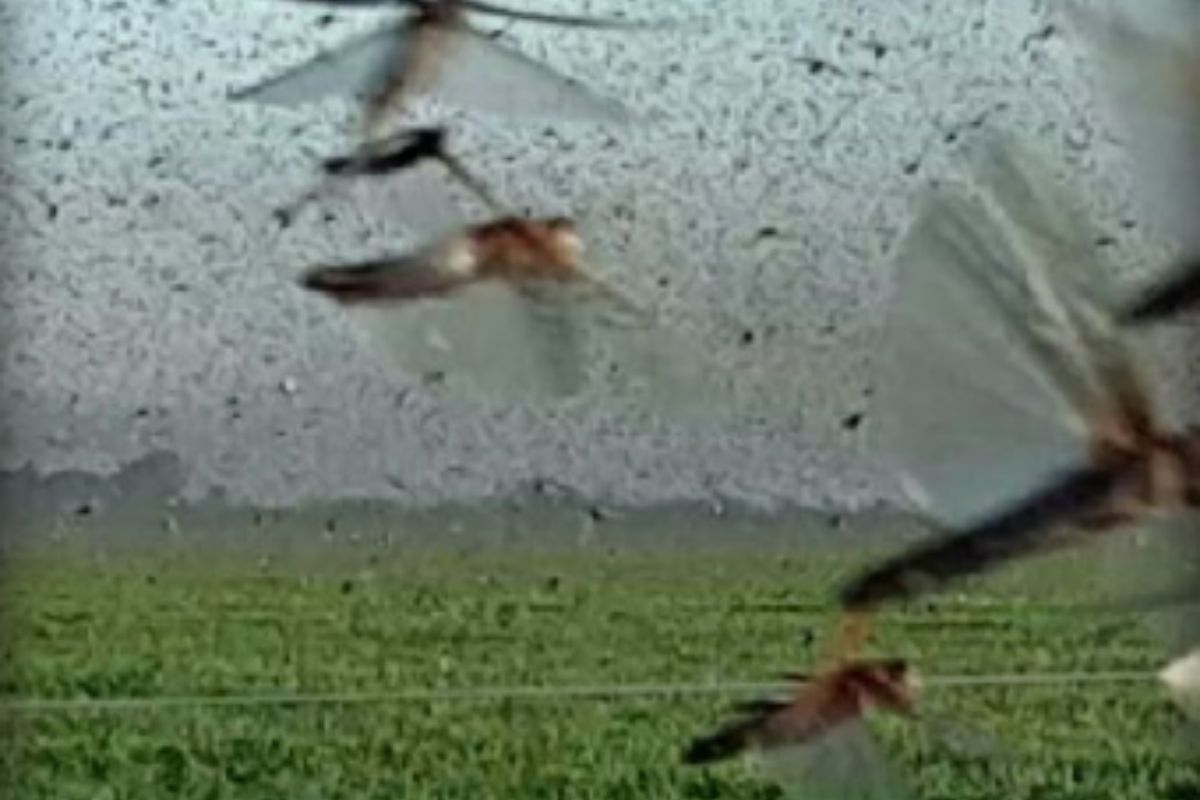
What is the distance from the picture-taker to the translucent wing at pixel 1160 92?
0.48 metres

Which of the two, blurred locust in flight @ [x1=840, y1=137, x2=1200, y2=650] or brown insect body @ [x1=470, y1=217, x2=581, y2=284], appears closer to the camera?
blurred locust in flight @ [x1=840, y1=137, x2=1200, y2=650]

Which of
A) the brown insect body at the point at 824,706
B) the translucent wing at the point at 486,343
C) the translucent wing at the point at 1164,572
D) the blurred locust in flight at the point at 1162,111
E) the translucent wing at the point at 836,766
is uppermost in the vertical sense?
the blurred locust in flight at the point at 1162,111

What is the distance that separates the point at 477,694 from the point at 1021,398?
0.40 meters

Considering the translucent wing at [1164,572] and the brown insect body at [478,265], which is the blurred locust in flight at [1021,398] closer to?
the translucent wing at [1164,572]

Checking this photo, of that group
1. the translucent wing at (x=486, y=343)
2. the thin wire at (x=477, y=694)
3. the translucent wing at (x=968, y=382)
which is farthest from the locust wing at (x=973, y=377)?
the thin wire at (x=477, y=694)

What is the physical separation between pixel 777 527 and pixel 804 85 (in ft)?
0.47

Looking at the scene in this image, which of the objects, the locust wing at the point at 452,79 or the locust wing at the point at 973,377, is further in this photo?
the locust wing at the point at 452,79

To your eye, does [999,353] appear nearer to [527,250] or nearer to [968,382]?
[968,382]

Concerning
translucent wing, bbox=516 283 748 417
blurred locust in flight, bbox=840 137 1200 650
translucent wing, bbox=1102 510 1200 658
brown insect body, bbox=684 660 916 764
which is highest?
translucent wing, bbox=516 283 748 417

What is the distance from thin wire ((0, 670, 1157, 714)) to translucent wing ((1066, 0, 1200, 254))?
0.22m

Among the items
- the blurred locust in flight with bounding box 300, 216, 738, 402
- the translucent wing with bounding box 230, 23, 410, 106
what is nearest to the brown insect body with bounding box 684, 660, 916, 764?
the blurred locust in flight with bounding box 300, 216, 738, 402

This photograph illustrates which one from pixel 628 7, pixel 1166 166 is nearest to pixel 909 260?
pixel 1166 166

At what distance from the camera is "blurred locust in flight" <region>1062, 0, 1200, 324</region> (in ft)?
1.57

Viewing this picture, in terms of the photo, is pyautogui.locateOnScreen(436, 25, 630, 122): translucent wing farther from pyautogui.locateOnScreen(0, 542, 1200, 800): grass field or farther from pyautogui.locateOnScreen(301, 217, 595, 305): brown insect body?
pyautogui.locateOnScreen(0, 542, 1200, 800): grass field
